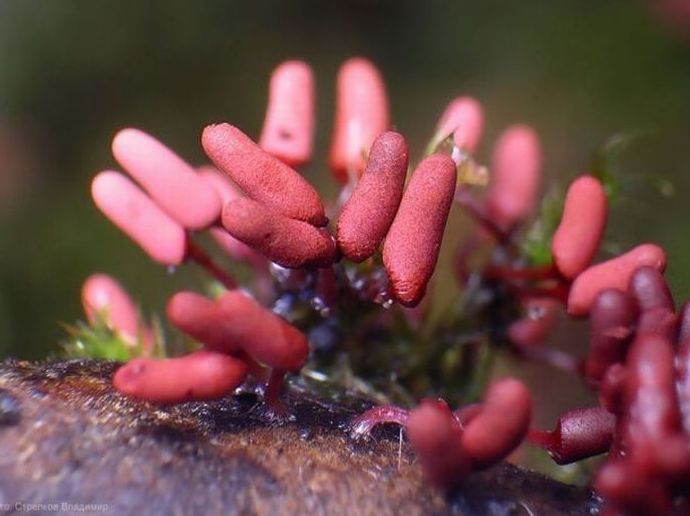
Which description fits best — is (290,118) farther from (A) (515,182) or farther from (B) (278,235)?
(A) (515,182)

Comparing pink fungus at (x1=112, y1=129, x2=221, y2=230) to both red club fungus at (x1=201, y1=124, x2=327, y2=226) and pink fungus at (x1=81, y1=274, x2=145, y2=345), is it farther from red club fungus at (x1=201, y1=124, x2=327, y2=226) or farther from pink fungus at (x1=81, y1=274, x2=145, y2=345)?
pink fungus at (x1=81, y1=274, x2=145, y2=345)

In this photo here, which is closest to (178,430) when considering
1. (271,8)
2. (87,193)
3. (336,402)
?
(336,402)

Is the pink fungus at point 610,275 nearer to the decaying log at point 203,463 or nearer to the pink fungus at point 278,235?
the decaying log at point 203,463

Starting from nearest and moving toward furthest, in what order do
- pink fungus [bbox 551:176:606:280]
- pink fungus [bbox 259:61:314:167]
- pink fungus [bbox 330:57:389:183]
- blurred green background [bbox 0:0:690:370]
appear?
pink fungus [bbox 551:176:606:280]
pink fungus [bbox 259:61:314:167]
pink fungus [bbox 330:57:389:183]
blurred green background [bbox 0:0:690:370]

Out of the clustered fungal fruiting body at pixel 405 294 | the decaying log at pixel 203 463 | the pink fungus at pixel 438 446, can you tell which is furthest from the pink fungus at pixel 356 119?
the pink fungus at pixel 438 446

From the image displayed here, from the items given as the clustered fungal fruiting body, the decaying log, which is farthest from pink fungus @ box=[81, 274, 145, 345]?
the decaying log

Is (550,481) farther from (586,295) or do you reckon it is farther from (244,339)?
(244,339)

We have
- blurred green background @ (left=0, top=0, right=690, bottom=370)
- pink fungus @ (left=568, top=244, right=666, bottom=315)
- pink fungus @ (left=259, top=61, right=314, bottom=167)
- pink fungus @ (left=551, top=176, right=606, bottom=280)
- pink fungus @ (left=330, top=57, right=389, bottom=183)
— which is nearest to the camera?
pink fungus @ (left=568, top=244, right=666, bottom=315)

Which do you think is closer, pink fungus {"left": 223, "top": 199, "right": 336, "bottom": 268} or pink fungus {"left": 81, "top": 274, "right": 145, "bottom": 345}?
pink fungus {"left": 223, "top": 199, "right": 336, "bottom": 268}

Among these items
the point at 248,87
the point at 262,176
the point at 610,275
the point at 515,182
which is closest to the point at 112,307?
the point at 262,176
